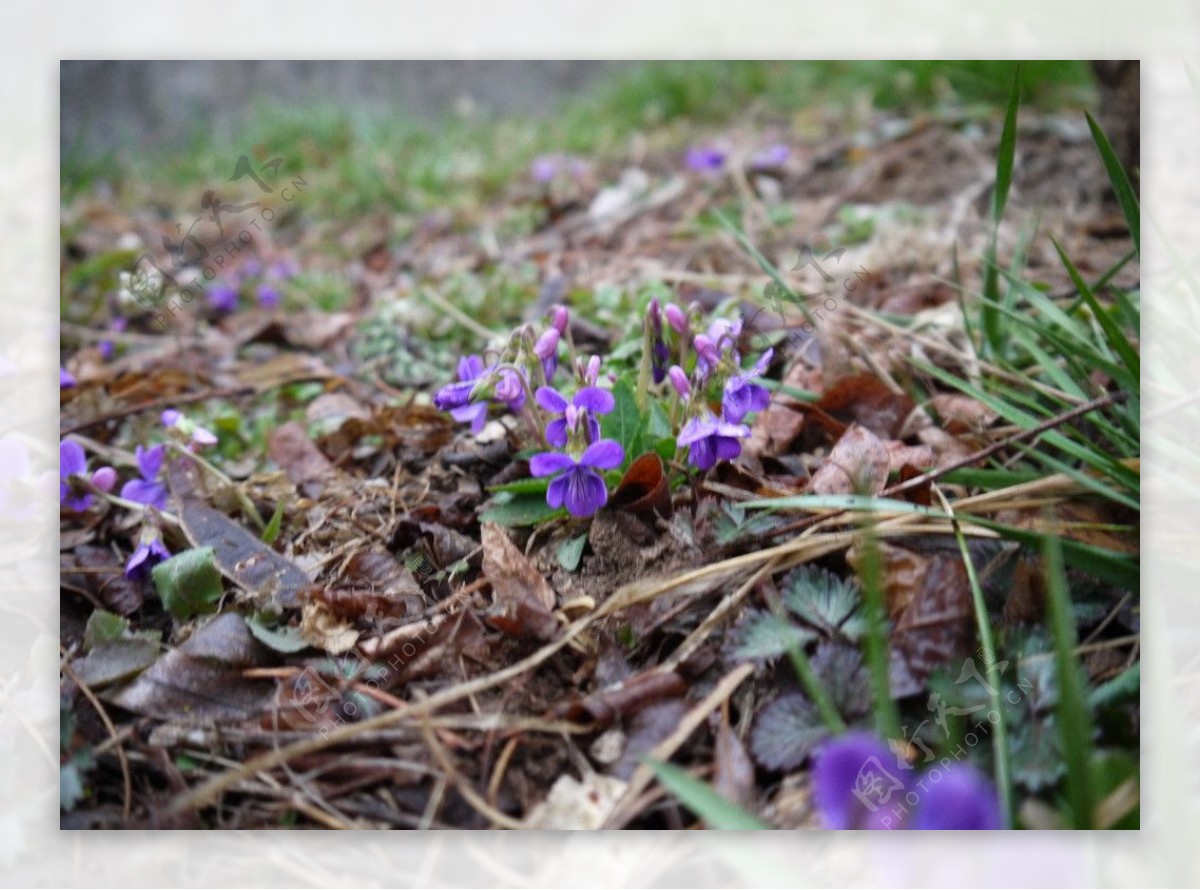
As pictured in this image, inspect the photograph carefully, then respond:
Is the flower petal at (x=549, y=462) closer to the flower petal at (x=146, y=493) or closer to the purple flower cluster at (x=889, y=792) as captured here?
the purple flower cluster at (x=889, y=792)

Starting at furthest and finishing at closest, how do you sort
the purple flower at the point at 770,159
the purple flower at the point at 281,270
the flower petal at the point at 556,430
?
the purple flower at the point at 770,159, the purple flower at the point at 281,270, the flower petal at the point at 556,430

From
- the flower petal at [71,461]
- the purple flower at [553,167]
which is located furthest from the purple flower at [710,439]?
the purple flower at [553,167]

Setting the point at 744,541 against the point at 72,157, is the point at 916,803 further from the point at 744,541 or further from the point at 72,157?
the point at 72,157

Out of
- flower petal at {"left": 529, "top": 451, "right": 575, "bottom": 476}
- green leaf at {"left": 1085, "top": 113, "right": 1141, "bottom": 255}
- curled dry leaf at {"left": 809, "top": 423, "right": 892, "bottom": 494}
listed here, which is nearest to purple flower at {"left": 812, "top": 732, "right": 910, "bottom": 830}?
curled dry leaf at {"left": 809, "top": 423, "right": 892, "bottom": 494}

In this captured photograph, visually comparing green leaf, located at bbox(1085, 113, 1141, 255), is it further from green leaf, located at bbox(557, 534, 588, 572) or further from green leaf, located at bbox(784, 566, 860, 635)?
green leaf, located at bbox(557, 534, 588, 572)

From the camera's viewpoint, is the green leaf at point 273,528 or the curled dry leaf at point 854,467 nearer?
the curled dry leaf at point 854,467

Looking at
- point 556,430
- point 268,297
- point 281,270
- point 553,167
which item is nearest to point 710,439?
point 556,430
